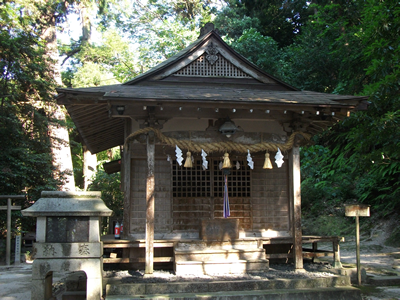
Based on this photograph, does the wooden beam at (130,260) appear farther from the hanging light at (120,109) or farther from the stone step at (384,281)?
the stone step at (384,281)

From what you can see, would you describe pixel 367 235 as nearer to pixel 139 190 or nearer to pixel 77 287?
pixel 139 190

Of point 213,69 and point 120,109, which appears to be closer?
point 120,109

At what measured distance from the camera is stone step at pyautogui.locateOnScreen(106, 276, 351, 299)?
22.3 ft

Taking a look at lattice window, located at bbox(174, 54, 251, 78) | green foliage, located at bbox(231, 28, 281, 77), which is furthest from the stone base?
green foliage, located at bbox(231, 28, 281, 77)

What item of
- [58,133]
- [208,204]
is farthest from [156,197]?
[58,133]

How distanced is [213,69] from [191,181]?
10.8 ft

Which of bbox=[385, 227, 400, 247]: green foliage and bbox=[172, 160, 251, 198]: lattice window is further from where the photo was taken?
bbox=[385, 227, 400, 247]: green foliage

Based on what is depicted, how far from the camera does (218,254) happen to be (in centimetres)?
814

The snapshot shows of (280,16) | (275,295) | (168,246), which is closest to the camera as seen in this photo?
(275,295)

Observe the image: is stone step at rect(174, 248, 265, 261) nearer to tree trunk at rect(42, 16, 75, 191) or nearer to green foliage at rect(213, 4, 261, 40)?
tree trunk at rect(42, 16, 75, 191)

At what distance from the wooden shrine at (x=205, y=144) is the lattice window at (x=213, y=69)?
0.03 metres

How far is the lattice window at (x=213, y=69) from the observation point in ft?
34.2

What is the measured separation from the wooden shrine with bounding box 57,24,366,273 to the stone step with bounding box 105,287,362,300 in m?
1.08

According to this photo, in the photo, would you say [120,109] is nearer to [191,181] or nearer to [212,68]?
[191,181]
